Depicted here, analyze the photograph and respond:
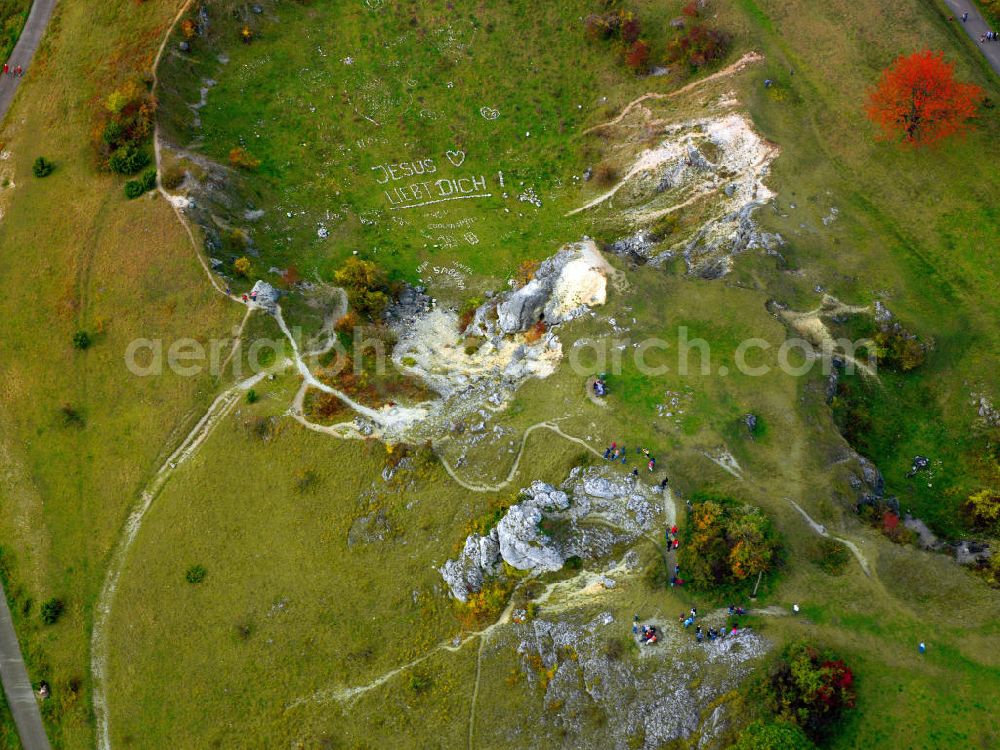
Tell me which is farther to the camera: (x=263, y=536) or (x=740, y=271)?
(x=740, y=271)

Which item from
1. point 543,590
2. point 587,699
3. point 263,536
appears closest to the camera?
point 587,699

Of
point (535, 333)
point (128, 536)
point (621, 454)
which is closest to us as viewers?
point (621, 454)

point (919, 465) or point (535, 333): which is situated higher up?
point (535, 333)

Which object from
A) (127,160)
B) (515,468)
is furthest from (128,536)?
(127,160)

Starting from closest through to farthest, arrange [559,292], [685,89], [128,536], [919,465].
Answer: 1. [919,465]
2. [128,536]
3. [559,292]
4. [685,89]

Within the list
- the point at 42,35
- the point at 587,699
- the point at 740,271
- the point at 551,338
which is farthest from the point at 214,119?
the point at 587,699

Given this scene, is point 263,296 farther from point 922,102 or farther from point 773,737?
point 922,102

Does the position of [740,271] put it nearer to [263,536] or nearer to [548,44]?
[548,44]

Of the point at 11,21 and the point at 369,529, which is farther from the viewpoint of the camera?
the point at 11,21
